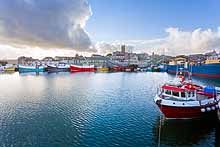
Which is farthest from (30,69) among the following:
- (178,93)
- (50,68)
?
(178,93)

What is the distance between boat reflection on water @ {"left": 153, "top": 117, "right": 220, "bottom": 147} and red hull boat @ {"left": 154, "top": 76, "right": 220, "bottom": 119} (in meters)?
0.97

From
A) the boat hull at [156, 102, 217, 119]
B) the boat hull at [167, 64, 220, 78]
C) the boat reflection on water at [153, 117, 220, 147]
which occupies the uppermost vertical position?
the boat hull at [167, 64, 220, 78]

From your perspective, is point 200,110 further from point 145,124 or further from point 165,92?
point 145,124

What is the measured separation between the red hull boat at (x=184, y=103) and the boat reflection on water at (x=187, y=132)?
0.97m

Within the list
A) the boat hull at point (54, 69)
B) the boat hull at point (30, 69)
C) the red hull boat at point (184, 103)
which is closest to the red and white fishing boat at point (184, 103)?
the red hull boat at point (184, 103)

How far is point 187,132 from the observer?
88.2 ft

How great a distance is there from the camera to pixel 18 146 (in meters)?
22.9

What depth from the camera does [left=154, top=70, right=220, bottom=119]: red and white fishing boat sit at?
97.5 ft

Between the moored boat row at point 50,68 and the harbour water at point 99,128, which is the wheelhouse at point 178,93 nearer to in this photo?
the harbour water at point 99,128

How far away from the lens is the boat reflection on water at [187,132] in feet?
79.8

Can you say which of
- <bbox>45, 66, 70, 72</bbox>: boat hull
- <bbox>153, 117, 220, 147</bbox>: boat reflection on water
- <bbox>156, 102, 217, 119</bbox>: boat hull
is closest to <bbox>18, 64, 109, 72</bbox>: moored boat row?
<bbox>45, 66, 70, 72</bbox>: boat hull

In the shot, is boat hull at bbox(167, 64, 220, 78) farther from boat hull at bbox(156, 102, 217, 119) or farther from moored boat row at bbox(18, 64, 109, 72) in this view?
moored boat row at bbox(18, 64, 109, 72)

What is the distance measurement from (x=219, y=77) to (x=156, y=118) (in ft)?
243

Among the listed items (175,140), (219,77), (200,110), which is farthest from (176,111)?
(219,77)
